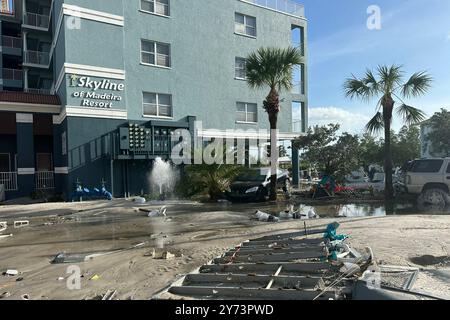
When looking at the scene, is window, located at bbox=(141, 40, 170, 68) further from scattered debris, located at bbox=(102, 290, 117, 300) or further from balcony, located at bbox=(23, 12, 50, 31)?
scattered debris, located at bbox=(102, 290, 117, 300)

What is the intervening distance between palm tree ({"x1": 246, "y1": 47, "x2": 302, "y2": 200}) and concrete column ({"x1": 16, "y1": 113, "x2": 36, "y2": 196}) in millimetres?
12803

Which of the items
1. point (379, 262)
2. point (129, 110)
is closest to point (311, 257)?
point (379, 262)

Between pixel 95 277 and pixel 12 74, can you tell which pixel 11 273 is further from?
pixel 12 74

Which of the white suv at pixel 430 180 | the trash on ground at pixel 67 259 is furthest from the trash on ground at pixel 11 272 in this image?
the white suv at pixel 430 180

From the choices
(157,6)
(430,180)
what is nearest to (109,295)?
(430,180)

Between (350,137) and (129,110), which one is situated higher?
(129,110)

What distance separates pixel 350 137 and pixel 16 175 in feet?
58.9

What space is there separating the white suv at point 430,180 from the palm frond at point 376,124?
3.41m

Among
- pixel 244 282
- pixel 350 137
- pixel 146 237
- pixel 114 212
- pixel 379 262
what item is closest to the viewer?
pixel 244 282

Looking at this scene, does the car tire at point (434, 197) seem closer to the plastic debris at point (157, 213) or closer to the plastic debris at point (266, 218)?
the plastic debris at point (266, 218)

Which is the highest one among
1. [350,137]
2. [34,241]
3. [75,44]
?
[75,44]

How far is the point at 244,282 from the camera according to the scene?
17.2ft

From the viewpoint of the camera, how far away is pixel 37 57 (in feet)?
99.9

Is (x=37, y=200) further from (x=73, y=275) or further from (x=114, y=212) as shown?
(x=73, y=275)
